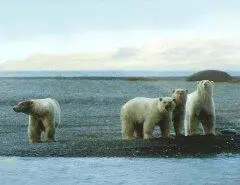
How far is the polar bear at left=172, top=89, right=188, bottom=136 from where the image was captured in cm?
1758

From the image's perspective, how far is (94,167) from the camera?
46.8 ft

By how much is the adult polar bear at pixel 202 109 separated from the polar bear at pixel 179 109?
25 centimetres

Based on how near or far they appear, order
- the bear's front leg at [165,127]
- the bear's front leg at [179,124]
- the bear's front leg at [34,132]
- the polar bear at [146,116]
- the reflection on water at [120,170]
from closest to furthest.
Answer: the reflection on water at [120,170] → the polar bear at [146,116] → the bear's front leg at [165,127] → the bear's front leg at [179,124] → the bear's front leg at [34,132]

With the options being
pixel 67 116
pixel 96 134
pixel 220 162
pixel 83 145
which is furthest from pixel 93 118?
pixel 220 162

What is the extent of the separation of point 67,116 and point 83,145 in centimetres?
1065

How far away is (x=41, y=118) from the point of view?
60.6ft

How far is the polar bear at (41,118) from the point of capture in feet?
59.9

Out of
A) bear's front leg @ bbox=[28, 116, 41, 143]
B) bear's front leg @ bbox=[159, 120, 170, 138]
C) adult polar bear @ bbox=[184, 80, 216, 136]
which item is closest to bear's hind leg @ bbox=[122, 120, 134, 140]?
bear's front leg @ bbox=[159, 120, 170, 138]

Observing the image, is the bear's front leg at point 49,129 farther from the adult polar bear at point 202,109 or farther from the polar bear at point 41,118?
the adult polar bear at point 202,109

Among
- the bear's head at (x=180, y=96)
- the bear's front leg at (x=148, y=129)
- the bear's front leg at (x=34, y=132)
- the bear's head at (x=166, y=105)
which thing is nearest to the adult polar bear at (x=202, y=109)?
the bear's head at (x=180, y=96)

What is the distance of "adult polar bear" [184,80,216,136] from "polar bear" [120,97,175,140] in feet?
3.06

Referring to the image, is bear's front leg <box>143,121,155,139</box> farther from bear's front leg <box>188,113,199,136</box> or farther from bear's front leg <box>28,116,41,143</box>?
bear's front leg <box>28,116,41,143</box>

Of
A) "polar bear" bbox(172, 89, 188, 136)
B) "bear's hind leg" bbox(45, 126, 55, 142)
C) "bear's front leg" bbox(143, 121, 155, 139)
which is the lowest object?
"bear's hind leg" bbox(45, 126, 55, 142)

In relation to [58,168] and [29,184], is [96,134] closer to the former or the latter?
[58,168]
